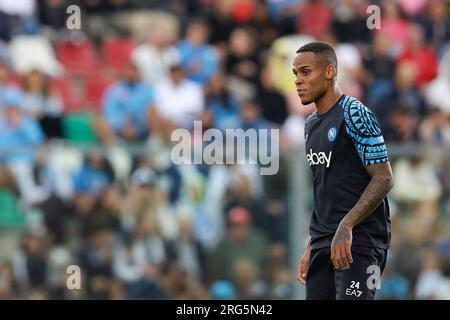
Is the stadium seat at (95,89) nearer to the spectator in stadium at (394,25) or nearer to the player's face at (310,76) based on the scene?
the spectator in stadium at (394,25)

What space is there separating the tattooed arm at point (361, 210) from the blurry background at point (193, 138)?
222 inches

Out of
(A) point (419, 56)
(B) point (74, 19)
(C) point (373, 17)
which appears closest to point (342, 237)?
(B) point (74, 19)

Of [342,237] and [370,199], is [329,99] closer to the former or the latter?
[370,199]

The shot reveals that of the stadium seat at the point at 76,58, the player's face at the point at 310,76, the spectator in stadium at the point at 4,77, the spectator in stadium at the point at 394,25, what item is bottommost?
the player's face at the point at 310,76

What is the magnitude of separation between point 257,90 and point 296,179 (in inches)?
126

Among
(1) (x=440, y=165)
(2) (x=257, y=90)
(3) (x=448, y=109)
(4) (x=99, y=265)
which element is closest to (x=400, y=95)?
(3) (x=448, y=109)

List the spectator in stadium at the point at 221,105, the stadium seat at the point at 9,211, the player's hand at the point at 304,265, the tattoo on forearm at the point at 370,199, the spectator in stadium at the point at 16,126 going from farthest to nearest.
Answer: the spectator in stadium at the point at 221,105 → the spectator in stadium at the point at 16,126 → the stadium seat at the point at 9,211 → the player's hand at the point at 304,265 → the tattoo on forearm at the point at 370,199

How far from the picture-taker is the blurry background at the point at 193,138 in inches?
511

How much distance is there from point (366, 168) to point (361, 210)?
307 millimetres

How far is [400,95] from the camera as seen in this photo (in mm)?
16391

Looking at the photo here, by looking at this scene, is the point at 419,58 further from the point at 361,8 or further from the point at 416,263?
the point at 416,263

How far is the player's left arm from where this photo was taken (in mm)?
7246

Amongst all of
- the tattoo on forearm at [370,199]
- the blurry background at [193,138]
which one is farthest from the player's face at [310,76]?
the blurry background at [193,138]
